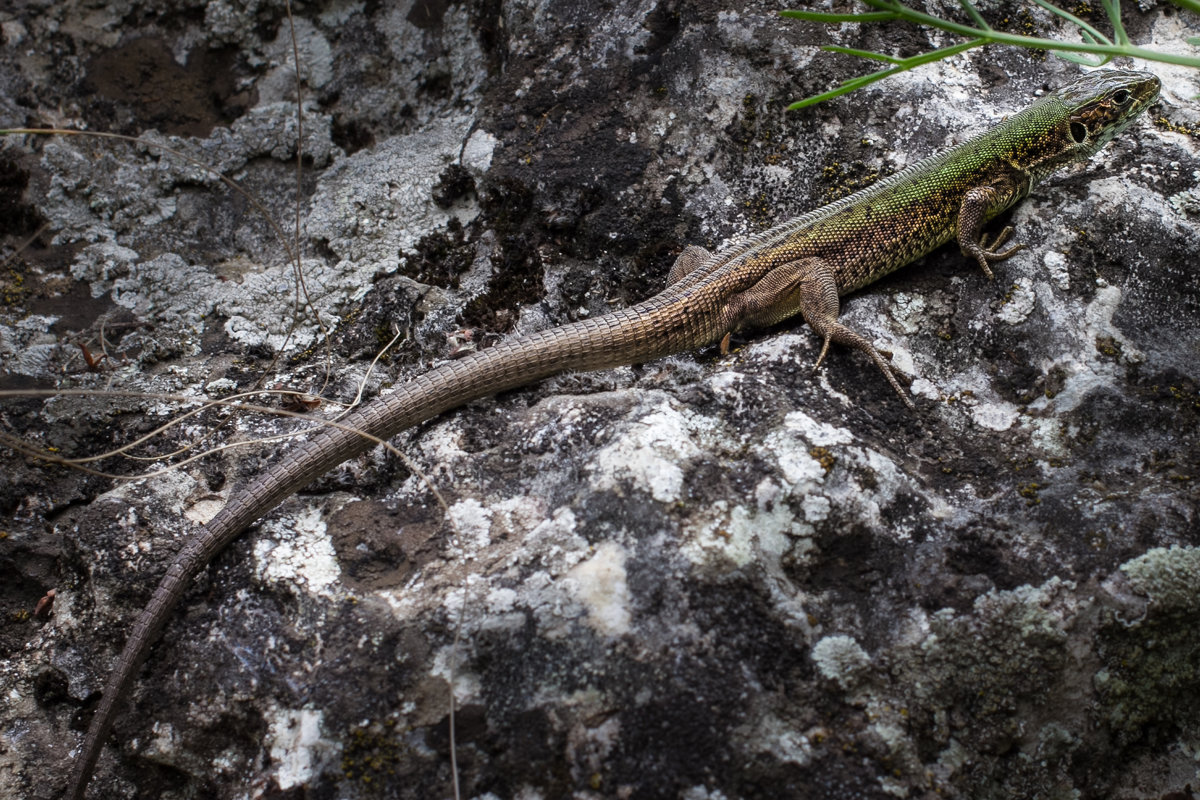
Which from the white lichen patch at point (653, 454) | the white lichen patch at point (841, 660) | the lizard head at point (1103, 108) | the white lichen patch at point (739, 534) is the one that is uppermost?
the lizard head at point (1103, 108)

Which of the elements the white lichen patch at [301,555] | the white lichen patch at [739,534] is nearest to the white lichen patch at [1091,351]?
the white lichen patch at [739,534]

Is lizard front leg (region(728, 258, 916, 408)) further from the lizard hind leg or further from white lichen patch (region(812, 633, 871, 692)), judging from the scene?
white lichen patch (region(812, 633, 871, 692))

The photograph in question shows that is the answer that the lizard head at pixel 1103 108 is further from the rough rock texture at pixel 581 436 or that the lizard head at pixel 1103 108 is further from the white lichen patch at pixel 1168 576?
the white lichen patch at pixel 1168 576

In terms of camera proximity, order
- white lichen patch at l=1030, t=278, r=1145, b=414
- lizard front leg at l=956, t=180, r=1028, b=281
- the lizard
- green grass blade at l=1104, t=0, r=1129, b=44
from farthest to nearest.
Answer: lizard front leg at l=956, t=180, r=1028, b=281 < the lizard < white lichen patch at l=1030, t=278, r=1145, b=414 < green grass blade at l=1104, t=0, r=1129, b=44

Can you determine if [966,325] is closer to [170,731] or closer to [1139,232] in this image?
[1139,232]

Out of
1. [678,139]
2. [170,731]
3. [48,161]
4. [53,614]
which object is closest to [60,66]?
[48,161]

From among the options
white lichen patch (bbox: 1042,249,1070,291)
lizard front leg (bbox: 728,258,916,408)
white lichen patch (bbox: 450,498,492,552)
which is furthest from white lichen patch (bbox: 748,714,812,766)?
white lichen patch (bbox: 1042,249,1070,291)

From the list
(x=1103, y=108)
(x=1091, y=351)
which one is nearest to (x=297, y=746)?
(x=1091, y=351)
